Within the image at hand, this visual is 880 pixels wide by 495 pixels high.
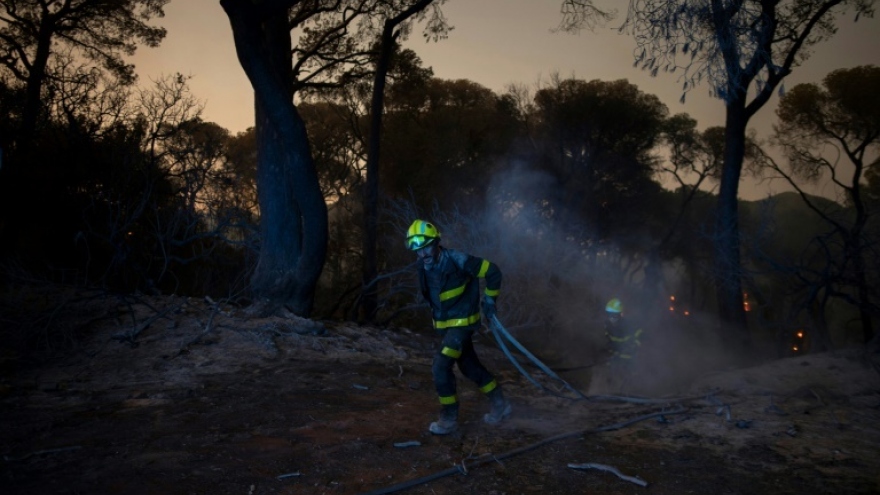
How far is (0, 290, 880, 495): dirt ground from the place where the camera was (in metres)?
3.87

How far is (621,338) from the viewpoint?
32.2 feet

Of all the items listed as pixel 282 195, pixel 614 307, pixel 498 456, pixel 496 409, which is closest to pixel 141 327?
pixel 282 195

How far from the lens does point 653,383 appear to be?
1070 centimetres

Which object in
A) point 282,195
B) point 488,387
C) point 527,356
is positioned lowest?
point 488,387

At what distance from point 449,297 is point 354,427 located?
1547 millimetres

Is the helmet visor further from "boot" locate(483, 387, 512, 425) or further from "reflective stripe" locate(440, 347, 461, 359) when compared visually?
"boot" locate(483, 387, 512, 425)

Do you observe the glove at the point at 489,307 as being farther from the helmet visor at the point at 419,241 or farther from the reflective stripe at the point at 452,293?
the helmet visor at the point at 419,241

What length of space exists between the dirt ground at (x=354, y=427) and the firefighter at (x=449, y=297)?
1.42 feet

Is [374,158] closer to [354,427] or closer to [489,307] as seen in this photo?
[489,307]

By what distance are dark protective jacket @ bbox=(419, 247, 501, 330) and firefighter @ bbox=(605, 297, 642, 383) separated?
5.45m

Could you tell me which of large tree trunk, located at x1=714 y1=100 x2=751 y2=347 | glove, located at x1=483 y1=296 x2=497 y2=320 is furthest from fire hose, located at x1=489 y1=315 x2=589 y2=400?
large tree trunk, located at x1=714 y1=100 x2=751 y2=347

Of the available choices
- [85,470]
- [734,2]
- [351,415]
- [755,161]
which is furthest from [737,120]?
[85,470]

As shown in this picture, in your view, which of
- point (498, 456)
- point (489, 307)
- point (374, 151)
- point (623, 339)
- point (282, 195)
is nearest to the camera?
point (498, 456)

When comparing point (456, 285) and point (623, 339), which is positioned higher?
point (456, 285)
